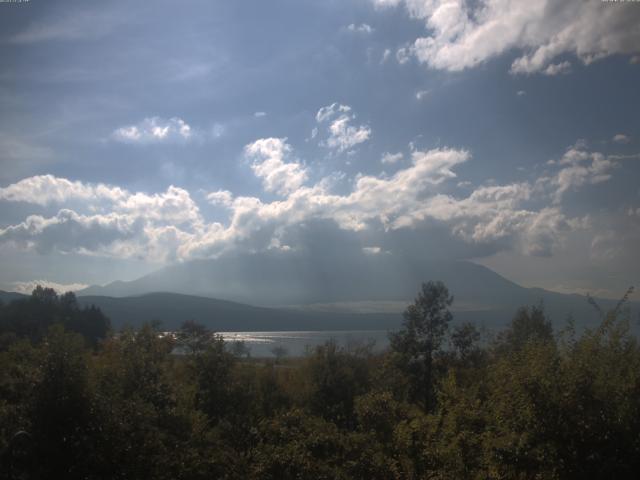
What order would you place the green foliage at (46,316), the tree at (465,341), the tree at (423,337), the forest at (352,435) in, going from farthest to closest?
1. the green foliage at (46,316)
2. the tree at (465,341)
3. the tree at (423,337)
4. the forest at (352,435)

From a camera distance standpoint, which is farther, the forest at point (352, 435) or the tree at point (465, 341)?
the tree at point (465, 341)

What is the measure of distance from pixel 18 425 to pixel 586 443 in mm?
→ 14220

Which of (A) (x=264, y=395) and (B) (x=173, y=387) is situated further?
(A) (x=264, y=395)

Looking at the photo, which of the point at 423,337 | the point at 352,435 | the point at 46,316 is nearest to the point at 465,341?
the point at 423,337

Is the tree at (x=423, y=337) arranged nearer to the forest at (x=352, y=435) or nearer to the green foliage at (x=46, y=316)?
the forest at (x=352, y=435)

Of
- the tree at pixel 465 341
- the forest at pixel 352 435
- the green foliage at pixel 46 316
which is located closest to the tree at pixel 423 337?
the tree at pixel 465 341

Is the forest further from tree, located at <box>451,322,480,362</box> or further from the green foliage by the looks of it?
the green foliage

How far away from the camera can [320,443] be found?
15289 mm

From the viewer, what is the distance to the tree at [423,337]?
39.2m

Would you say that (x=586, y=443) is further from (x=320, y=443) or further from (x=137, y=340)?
(x=137, y=340)

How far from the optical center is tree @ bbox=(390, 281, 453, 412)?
3919 cm

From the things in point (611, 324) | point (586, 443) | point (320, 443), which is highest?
point (611, 324)

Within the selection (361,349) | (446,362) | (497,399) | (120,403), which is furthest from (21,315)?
(497,399)

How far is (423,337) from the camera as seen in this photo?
39.7 m
